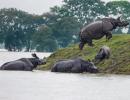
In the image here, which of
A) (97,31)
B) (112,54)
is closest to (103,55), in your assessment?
(112,54)

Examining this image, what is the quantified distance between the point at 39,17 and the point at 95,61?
298 feet

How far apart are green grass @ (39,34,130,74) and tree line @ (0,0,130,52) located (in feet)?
208

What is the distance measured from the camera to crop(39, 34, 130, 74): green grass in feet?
97.8

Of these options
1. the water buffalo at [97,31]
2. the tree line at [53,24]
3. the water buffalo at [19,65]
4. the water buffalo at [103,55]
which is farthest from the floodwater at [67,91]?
the tree line at [53,24]

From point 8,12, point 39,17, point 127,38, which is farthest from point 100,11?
point 127,38

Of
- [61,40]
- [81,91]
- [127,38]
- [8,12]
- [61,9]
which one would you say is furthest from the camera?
[8,12]

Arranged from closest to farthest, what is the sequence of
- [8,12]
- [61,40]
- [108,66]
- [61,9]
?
[108,66]
[61,40]
[61,9]
[8,12]

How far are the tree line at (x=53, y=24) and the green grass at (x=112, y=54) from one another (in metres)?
63.3

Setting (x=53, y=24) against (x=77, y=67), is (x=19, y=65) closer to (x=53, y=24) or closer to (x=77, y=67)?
(x=77, y=67)

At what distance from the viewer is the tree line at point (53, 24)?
105269 millimetres

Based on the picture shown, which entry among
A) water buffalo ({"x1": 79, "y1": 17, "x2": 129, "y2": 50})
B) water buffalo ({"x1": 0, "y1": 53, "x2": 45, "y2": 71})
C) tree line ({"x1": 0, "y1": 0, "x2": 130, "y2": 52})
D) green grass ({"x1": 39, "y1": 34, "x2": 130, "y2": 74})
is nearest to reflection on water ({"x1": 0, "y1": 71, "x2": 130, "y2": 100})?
green grass ({"x1": 39, "y1": 34, "x2": 130, "y2": 74})

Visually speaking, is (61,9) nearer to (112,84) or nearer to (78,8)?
(78,8)

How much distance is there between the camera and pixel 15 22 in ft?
397

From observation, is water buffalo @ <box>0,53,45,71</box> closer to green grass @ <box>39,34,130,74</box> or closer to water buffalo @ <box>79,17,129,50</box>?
green grass @ <box>39,34,130,74</box>
